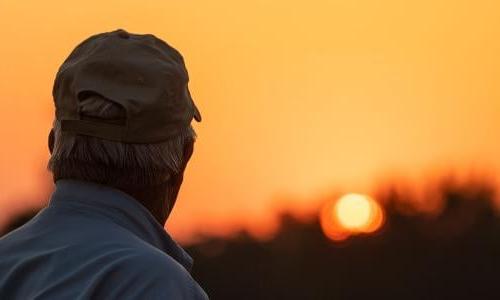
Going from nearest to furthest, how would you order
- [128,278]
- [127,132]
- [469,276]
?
[128,278] < [127,132] < [469,276]

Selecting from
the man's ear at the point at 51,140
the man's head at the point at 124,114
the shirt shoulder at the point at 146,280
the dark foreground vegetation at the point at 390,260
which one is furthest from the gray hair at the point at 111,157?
the dark foreground vegetation at the point at 390,260

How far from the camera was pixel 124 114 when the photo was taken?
3338 millimetres

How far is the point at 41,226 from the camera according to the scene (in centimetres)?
337

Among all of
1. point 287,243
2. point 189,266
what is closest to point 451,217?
point 287,243

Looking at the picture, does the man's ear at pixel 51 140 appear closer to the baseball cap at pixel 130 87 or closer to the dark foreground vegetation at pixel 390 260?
the baseball cap at pixel 130 87

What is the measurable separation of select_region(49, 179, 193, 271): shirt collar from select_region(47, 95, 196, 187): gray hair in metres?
0.02

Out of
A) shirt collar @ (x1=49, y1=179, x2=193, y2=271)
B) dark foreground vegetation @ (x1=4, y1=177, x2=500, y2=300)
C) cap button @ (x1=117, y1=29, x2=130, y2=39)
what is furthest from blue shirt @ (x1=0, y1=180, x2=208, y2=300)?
dark foreground vegetation @ (x1=4, y1=177, x2=500, y2=300)

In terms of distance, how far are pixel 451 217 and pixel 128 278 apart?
175ft

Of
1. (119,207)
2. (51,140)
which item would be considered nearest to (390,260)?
(51,140)

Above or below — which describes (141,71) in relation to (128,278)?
above

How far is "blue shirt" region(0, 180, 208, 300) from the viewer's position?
312cm

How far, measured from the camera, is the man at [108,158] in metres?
3.28

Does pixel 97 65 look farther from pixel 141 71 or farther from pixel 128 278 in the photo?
pixel 128 278

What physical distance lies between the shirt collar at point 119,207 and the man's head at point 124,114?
0.02 metres
